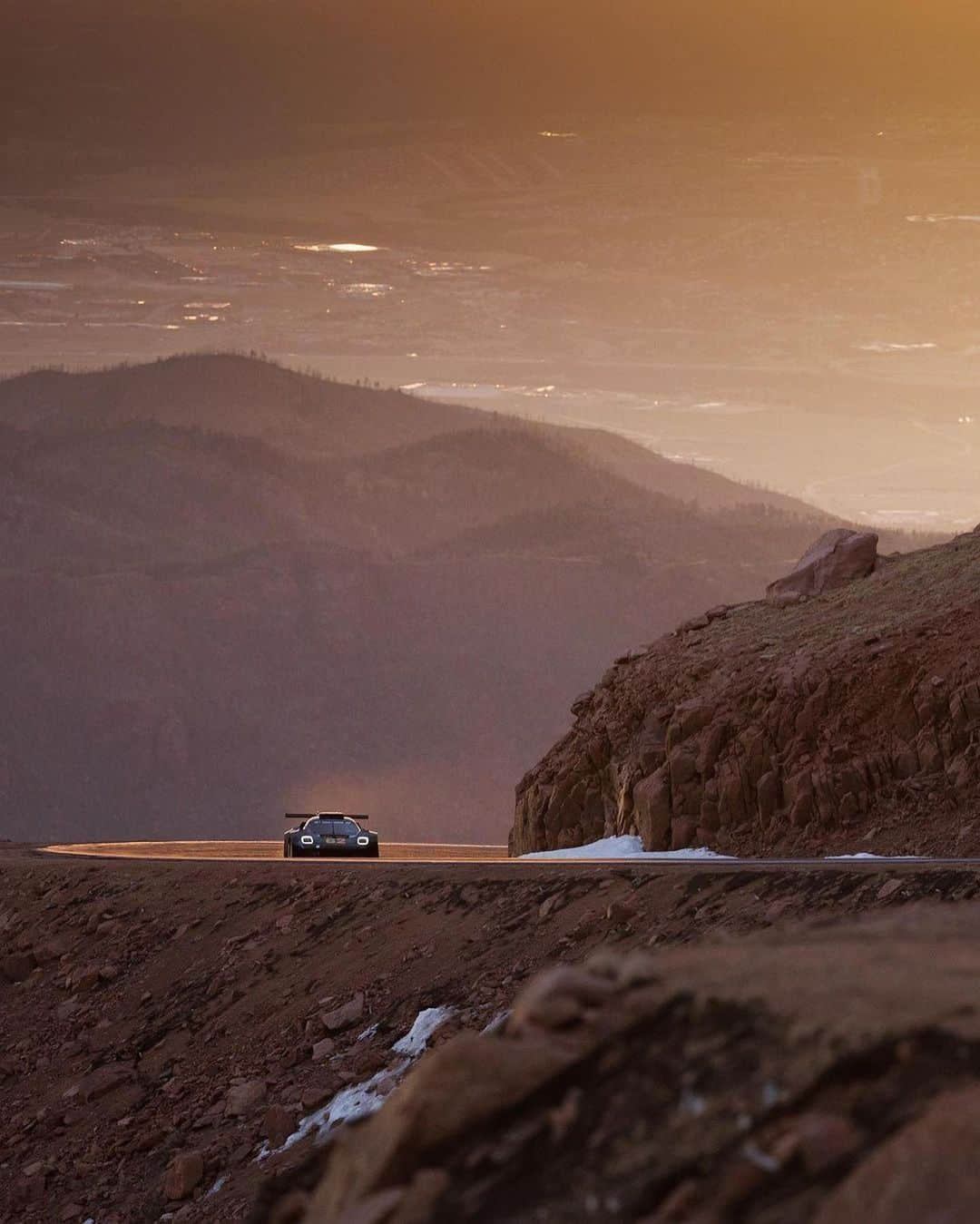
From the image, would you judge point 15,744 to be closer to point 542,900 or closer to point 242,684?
point 242,684

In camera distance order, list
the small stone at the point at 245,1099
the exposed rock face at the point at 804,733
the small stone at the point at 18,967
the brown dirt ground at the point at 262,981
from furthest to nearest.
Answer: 1. the small stone at the point at 18,967
2. the exposed rock face at the point at 804,733
3. the small stone at the point at 245,1099
4. the brown dirt ground at the point at 262,981

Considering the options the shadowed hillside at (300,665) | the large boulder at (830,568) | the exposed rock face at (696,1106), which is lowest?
the shadowed hillside at (300,665)

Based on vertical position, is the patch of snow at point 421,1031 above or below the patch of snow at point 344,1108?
above

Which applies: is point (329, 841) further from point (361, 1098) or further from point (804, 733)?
point (361, 1098)

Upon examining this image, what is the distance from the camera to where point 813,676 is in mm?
30984

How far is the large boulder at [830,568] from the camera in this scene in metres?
37.7

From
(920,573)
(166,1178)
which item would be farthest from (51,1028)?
(920,573)

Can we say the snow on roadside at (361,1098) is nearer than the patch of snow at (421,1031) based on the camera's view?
Yes

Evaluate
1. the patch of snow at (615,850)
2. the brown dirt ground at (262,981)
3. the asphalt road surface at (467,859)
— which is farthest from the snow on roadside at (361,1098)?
the patch of snow at (615,850)

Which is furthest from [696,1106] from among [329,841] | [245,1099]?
[329,841]

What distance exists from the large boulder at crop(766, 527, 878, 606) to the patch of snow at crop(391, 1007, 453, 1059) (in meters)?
18.7

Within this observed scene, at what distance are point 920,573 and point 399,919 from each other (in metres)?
14.9

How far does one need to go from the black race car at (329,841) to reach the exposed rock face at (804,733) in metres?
3.13

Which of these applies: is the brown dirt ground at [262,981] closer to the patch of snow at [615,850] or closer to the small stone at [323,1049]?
the small stone at [323,1049]
